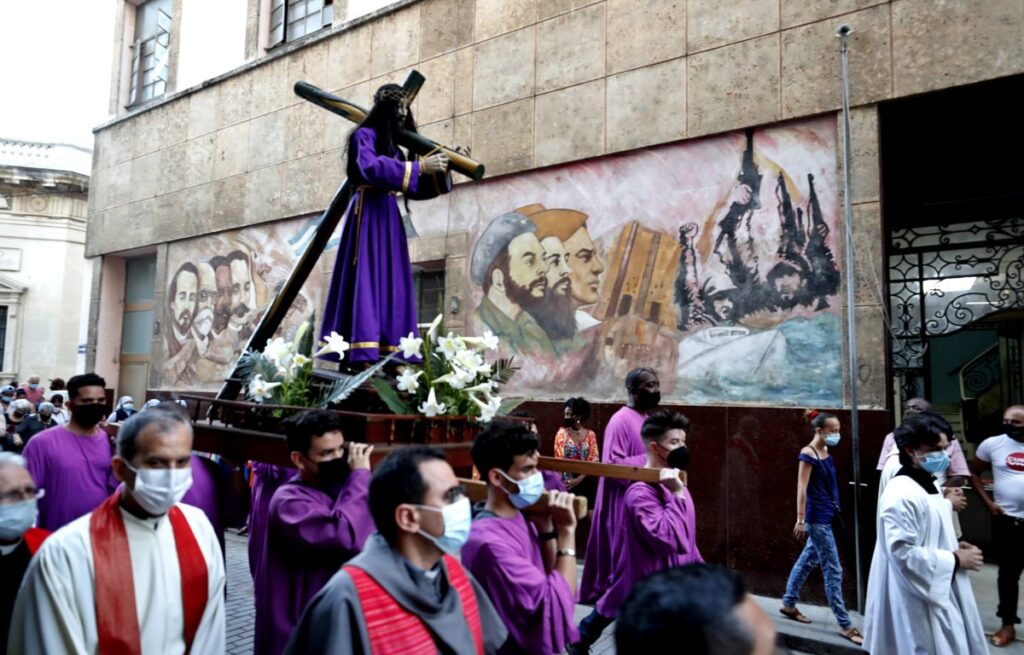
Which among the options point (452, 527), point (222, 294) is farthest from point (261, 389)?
point (222, 294)

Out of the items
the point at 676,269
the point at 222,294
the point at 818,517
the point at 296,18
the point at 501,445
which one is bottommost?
the point at 818,517

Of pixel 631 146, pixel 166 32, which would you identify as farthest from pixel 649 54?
pixel 166 32

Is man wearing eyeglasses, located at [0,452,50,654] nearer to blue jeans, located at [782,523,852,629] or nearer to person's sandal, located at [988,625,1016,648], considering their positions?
blue jeans, located at [782,523,852,629]

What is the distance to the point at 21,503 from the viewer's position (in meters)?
2.69

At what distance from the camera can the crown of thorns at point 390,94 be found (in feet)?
15.1

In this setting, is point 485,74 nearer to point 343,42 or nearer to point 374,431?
point 343,42

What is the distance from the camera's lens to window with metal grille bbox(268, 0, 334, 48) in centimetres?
1258

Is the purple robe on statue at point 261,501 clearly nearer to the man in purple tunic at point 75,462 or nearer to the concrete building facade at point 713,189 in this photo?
the man in purple tunic at point 75,462

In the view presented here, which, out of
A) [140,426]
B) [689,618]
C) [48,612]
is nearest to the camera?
[689,618]

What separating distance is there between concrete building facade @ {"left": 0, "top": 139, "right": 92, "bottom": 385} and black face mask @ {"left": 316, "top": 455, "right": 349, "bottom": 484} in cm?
2673

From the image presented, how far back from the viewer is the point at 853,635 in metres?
6.29

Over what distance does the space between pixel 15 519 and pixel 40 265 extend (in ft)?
93.8

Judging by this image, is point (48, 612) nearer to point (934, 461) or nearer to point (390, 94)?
point (390, 94)

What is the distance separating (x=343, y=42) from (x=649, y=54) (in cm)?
533
